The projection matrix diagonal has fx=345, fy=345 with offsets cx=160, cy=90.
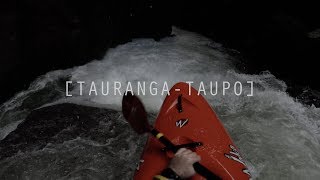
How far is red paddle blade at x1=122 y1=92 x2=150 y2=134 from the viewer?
3.30 m

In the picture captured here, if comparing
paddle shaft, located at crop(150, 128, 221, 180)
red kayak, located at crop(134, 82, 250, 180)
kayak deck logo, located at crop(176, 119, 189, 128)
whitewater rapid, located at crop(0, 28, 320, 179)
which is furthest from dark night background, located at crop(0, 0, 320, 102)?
paddle shaft, located at crop(150, 128, 221, 180)

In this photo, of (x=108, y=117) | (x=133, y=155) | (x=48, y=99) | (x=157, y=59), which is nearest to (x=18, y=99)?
(x=48, y=99)

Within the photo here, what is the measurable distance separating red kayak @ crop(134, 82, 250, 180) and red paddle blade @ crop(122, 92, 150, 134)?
191 mm

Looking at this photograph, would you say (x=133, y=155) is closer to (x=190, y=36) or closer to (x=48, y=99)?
(x=48, y=99)

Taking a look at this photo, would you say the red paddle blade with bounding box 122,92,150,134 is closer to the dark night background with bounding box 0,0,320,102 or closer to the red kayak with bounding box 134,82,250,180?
the red kayak with bounding box 134,82,250,180

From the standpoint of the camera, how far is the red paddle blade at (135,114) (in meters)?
3.30

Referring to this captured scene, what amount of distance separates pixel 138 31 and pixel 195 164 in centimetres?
508

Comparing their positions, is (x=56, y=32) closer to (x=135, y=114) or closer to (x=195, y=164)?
(x=135, y=114)

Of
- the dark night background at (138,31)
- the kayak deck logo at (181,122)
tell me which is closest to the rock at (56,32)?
the dark night background at (138,31)

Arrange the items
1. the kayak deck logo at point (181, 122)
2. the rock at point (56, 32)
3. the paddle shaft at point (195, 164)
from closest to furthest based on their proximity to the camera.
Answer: the paddle shaft at point (195, 164)
the kayak deck logo at point (181, 122)
the rock at point (56, 32)

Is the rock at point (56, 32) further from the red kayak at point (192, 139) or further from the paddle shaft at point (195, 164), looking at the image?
the paddle shaft at point (195, 164)

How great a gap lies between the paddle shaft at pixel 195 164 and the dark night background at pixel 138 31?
286 centimetres

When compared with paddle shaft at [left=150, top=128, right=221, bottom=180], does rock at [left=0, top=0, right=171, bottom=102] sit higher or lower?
higher

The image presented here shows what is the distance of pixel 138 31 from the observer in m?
7.37
